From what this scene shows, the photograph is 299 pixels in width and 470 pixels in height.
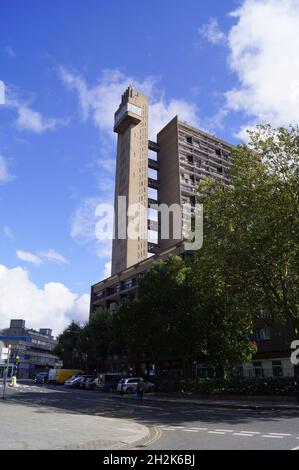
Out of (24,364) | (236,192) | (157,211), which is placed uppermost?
(157,211)

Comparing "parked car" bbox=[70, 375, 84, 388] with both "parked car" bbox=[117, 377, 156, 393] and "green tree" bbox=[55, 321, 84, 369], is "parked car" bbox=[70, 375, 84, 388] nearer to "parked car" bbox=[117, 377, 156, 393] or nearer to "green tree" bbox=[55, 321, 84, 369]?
"parked car" bbox=[117, 377, 156, 393]

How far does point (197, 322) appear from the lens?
33.6 metres

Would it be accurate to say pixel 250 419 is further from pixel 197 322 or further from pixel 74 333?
pixel 74 333

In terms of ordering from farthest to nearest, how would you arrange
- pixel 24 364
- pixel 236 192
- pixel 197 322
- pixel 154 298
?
1. pixel 24 364
2. pixel 154 298
3. pixel 197 322
4. pixel 236 192

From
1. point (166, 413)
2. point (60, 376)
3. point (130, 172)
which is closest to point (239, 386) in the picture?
point (166, 413)

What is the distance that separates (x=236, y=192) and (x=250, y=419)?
13.6 meters

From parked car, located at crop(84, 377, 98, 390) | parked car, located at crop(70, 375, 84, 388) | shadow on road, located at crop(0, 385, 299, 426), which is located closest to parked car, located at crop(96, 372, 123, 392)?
parked car, located at crop(84, 377, 98, 390)

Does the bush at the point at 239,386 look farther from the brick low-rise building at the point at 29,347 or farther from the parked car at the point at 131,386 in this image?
the brick low-rise building at the point at 29,347

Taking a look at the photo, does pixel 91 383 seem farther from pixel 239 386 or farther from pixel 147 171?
pixel 147 171

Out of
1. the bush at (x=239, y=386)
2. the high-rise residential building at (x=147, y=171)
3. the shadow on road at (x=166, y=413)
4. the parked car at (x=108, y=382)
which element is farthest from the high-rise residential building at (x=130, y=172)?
the shadow on road at (x=166, y=413)

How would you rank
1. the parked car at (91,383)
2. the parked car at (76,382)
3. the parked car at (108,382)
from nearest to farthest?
the parked car at (108,382) < the parked car at (91,383) < the parked car at (76,382)

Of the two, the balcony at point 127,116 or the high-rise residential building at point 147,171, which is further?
the balcony at point 127,116

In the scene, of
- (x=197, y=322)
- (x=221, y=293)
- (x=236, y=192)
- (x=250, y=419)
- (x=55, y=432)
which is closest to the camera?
(x=55, y=432)
